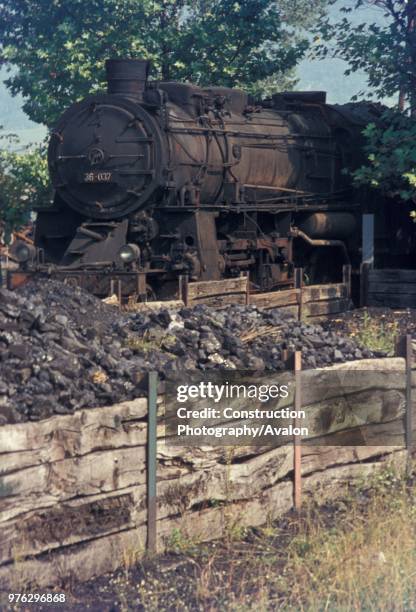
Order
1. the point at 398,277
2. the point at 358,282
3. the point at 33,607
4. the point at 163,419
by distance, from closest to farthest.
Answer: the point at 33,607 → the point at 163,419 → the point at 398,277 → the point at 358,282

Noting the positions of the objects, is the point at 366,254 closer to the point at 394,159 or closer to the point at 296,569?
the point at 394,159

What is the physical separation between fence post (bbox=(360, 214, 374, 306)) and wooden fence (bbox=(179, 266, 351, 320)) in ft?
1.85

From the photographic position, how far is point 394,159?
20.1 m

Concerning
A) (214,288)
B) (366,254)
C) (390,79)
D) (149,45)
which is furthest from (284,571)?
(149,45)

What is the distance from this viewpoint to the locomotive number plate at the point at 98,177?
59.8 feet

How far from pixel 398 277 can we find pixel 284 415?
11473mm

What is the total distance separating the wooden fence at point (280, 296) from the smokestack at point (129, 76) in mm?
3914

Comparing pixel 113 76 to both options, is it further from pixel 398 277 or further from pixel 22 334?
pixel 22 334

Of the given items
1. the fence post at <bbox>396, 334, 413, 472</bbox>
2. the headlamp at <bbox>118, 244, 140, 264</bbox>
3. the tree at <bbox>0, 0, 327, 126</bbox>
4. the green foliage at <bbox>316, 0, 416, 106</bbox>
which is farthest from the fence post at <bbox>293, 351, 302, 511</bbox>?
the tree at <bbox>0, 0, 327, 126</bbox>

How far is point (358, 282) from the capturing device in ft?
72.3

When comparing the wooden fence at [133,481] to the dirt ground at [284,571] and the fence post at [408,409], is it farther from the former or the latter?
A: the fence post at [408,409]

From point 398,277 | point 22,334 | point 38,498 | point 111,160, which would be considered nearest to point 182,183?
point 111,160

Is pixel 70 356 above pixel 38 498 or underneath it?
above

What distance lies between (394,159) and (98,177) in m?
5.42
